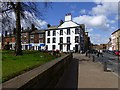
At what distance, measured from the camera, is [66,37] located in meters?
81.3

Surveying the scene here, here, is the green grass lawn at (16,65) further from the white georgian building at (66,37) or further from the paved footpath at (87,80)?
the white georgian building at (66,37)

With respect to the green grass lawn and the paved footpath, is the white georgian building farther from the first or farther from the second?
the green grass lawn

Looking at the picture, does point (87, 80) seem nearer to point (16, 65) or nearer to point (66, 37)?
point (16, 65)

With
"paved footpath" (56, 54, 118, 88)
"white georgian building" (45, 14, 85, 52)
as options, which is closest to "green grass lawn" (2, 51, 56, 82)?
"paved footpath" (56, 54, 118, 88)

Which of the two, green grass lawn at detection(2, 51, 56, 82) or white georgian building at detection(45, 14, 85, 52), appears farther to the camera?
white georgian building at detection(45, 14, 85, 52)

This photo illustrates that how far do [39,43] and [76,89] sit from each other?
79462 mm

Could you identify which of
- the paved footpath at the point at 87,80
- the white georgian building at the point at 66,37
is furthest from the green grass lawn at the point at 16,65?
the white georgian building at the point at 66,37

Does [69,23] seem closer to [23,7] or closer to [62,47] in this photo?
[62,47]

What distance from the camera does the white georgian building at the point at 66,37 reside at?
7775cm

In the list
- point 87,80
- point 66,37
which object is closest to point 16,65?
point 87,80

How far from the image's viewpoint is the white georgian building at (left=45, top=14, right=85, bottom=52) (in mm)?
77750

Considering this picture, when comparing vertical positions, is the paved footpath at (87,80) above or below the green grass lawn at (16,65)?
below

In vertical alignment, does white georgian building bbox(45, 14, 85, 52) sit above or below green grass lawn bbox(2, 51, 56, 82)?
above

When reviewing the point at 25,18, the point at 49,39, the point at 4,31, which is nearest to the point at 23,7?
the point at 25,18
